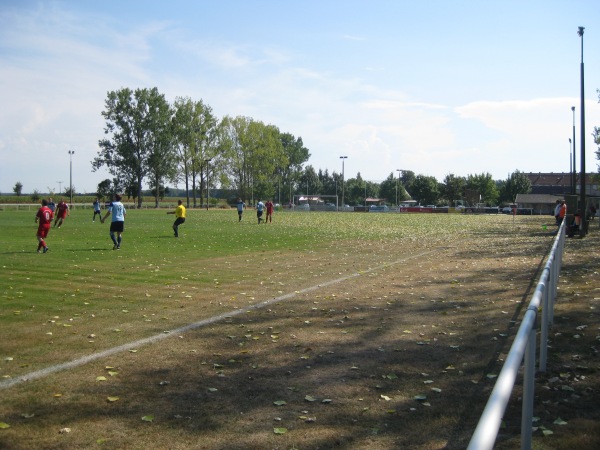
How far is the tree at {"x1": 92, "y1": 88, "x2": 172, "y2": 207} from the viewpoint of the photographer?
89.0 m

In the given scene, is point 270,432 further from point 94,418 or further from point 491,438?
point 491,438

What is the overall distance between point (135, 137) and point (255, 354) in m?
87.4

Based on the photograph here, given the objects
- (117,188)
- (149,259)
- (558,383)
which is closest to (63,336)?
(558,383)

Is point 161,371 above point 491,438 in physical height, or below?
below

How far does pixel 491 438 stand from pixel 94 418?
13.2ft

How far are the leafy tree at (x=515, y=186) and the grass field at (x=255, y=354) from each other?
127 m

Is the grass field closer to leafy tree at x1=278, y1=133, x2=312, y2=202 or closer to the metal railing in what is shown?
the metal railing

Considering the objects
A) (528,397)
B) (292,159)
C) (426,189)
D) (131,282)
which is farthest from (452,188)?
(528,397)

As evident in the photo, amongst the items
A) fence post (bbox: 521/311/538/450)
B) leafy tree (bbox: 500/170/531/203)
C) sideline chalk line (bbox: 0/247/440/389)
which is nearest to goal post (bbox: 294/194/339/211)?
leafy tree (bbox: 500/170/531/203)

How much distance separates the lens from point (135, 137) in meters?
89.5

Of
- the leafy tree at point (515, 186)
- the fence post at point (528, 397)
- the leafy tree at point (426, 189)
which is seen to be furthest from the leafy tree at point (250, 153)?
the fence post at point (528, 397)

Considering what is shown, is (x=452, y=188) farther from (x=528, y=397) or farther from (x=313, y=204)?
(x=528, y=397)

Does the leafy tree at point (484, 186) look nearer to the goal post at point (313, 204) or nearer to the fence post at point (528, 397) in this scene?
the goal post at point (313, 204)

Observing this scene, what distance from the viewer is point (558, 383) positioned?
19.6 ft
